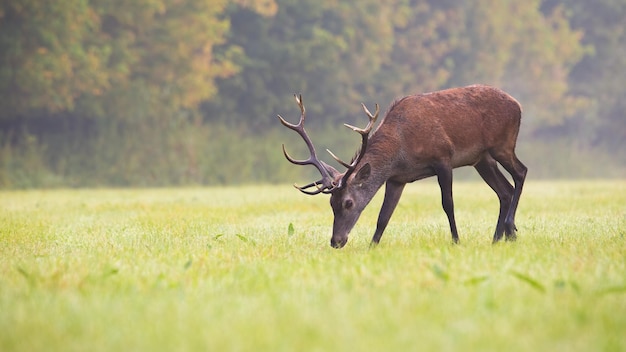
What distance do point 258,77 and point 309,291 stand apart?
98.4 ft

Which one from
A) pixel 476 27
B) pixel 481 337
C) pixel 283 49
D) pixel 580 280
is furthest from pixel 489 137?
pixel 476 27

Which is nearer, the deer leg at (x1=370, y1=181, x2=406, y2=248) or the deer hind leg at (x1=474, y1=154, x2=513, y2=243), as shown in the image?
the deer leg at (x1=370, y1=181, x2=406, y2=248)

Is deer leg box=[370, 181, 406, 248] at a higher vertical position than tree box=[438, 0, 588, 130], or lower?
lower

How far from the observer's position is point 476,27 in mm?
42750

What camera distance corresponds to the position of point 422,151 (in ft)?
31.6

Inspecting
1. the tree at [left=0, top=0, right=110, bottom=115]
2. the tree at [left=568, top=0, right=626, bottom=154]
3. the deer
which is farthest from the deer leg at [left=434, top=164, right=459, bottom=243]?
the tree at [left=568, top=0, right=626, bottom=154]

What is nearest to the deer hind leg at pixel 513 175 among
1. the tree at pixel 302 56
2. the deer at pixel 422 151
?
the deer at pixel 422 151

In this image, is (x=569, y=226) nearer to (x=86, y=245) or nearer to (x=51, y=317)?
(x=86, y=245)

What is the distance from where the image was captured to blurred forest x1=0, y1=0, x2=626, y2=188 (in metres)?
28.0

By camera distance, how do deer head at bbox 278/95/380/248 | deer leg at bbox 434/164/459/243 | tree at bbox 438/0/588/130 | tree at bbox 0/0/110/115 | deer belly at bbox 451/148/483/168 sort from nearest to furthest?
deer head at bbox 278/95/380/248 → deer leg at bbox 434/164/459/243 → deer belly at bbox 451/148/483/168 → tree at bbox 0/0/110/115 → tree at bbox 438/0/588/130

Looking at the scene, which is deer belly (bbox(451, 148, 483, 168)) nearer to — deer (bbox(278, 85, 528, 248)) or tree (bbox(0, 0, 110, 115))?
deer (bbox(278, 85, 528, 248))

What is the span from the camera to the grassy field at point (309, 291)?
4.52 m

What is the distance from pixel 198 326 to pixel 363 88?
1402 inches

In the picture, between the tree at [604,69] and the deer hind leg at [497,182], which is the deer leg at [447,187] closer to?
the deer hind leg at [497,182]
